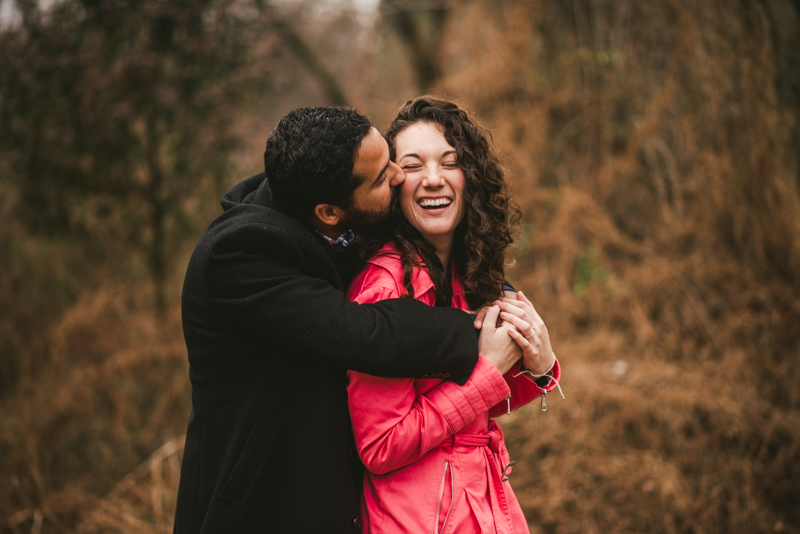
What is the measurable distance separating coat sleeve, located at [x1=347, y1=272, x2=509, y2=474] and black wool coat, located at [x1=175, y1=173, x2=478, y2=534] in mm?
56

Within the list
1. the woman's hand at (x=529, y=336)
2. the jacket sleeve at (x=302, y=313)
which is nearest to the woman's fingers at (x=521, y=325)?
the woman's hand at (x=529, y=336)

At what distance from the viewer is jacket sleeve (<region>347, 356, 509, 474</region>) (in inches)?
55.9

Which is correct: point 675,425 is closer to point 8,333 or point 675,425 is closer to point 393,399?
point 393,399

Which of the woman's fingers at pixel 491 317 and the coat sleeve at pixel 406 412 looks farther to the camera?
the woman's fingers at pixel 491 317

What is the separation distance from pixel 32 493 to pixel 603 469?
12.2 feet

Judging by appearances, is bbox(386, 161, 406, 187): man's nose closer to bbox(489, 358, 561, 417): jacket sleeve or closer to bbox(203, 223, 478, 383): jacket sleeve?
bbox(203, 223, 478, 383): jacket sleeve

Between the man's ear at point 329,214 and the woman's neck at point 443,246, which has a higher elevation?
the man's ear at point 329,214

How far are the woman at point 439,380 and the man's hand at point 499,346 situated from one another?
26mm

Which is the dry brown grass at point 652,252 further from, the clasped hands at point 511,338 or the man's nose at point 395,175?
the man's nose at point 395,175

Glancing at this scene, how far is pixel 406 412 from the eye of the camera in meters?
1.46

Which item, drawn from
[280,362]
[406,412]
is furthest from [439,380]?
[280,362]

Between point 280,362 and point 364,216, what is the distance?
50cm

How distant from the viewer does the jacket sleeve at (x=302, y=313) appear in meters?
1.32

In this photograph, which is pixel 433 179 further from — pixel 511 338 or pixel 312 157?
pixel 511 338
